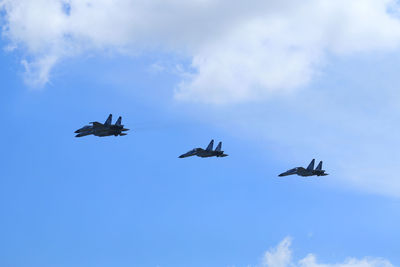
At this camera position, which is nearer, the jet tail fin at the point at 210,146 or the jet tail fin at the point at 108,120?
the jet tail fin at the point at 108,120

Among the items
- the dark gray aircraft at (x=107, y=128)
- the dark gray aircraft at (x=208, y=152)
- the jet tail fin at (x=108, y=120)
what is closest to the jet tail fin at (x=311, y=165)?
the dark gray aircraft at (x=208, y=152)

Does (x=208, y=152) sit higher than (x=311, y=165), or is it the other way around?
(x=311, y=165)

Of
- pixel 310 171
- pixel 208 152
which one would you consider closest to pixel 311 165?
pixel 310 171

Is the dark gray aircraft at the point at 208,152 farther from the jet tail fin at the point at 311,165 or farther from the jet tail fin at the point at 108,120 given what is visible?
the jet tail fin at the point at 311,165

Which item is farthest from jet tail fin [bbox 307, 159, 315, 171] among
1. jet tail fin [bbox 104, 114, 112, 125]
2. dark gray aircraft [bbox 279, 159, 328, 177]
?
jet tail fin [bbox 104, 114, 112, 125]

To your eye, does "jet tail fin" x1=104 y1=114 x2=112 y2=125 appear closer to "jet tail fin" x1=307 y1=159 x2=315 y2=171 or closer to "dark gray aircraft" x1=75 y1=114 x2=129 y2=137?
"dark gray aircraft" x1=75 y1=114 x2=129 y2=137

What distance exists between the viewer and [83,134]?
17175cm

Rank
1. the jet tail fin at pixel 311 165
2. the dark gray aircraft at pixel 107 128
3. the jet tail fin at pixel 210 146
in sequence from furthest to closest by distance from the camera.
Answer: the jet tail fin at pixel 311 165 < the jet tail fin at pixel 210 146 < the dark gray aircraft at pixel 107 128

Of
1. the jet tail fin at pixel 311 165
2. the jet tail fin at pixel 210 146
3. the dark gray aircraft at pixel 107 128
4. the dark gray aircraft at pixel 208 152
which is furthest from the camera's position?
the jet tail fin at pixel 311 165

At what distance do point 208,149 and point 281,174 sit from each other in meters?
29.5

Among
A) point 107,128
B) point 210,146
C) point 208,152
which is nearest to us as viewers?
point 107,128

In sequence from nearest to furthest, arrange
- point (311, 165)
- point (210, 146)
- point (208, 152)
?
point (208, 152), point (210, 146), point (311, 165)

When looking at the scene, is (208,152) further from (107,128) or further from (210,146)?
(107,128)

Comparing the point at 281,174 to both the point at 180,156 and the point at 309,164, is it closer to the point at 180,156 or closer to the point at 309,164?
the point at 309,164
